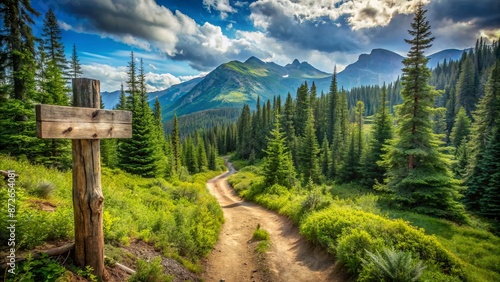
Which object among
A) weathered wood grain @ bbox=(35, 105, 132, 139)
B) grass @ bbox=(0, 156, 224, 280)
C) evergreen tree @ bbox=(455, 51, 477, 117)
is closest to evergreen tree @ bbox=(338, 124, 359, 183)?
grass @ bbox=(0, 156, 224, 280)

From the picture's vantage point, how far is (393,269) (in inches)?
236

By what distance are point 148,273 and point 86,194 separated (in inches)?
95.2

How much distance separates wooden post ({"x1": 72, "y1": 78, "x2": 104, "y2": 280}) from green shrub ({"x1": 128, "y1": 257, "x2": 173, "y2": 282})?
801 millimetres

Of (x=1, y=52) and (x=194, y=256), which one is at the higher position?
(x=1, y=52)

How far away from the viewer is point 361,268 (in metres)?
7.05

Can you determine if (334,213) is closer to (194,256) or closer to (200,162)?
(194,256)

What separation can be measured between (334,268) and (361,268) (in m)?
1.20

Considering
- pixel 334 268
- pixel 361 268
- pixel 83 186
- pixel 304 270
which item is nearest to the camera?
pixel 83 186

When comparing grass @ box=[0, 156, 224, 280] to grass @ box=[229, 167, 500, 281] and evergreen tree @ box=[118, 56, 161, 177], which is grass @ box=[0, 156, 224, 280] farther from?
evergreen tree @ box=[118, 56, 161, 177]

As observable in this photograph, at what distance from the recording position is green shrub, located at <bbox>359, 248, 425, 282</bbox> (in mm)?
5820

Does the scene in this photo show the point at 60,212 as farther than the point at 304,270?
No

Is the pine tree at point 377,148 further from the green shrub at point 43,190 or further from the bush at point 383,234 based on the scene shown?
the green shrub at point 43,190

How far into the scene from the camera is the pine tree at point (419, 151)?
17.7 m

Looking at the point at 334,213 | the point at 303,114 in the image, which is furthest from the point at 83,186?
the point at 303,114
